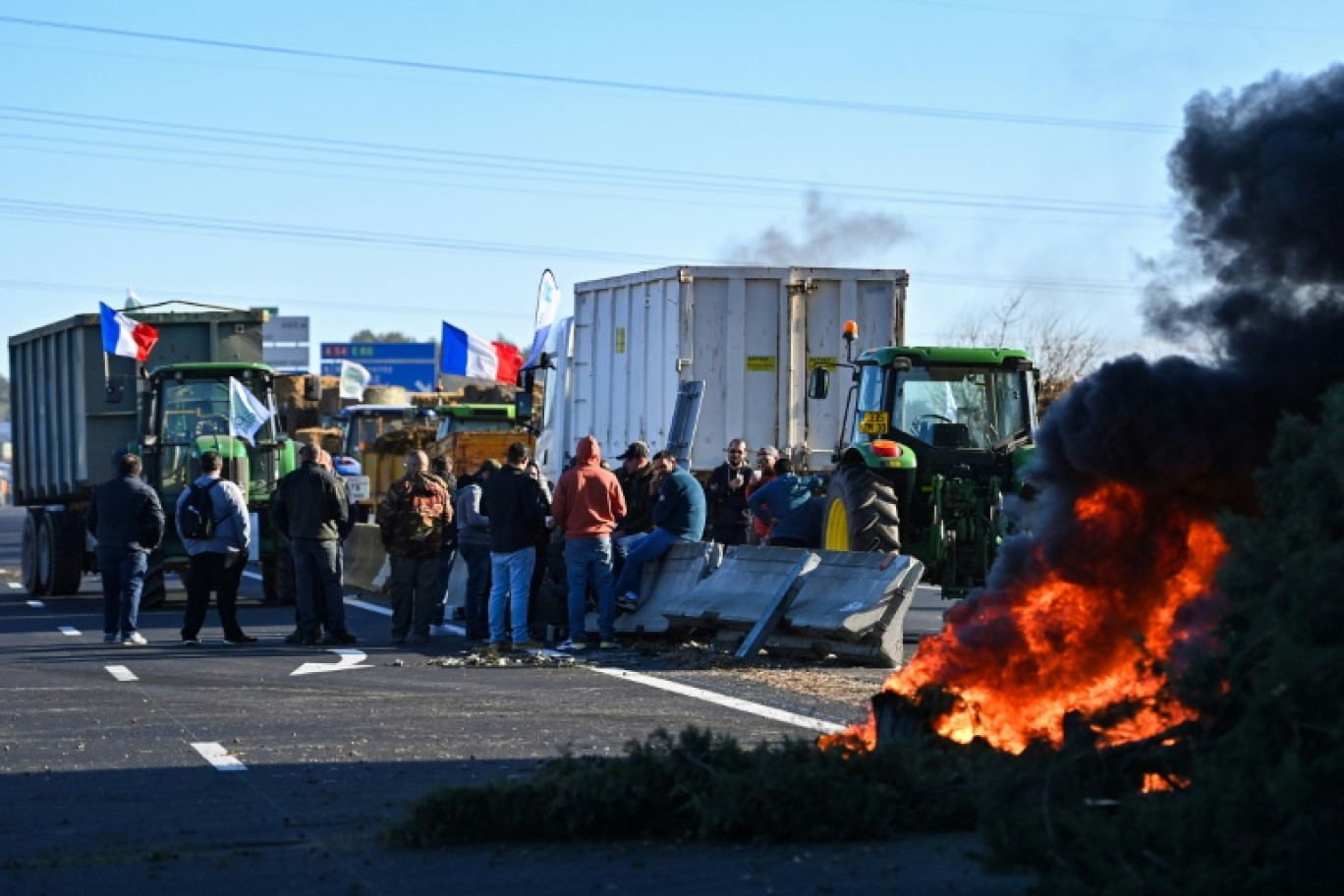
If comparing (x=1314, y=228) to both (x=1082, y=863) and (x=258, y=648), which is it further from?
(x=258, y=648)

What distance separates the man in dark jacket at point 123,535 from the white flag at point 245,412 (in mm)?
5289

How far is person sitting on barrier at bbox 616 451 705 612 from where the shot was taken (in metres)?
18.5

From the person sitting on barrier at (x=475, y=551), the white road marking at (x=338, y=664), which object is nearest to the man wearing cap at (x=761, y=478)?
the person sitting on barrier at (x=475, y=551)

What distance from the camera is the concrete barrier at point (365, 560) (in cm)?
2712

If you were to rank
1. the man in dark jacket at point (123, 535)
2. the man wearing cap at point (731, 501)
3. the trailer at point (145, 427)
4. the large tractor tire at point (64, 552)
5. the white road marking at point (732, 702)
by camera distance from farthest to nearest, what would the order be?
the large tractor tire at point (64, 552)
the trailer at point (145, 427)
the man wearing cap at point (731, 501)
the man in dark jacket at point (123, 535)
the white road marking at point (732, 702)

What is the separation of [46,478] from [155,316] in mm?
3487

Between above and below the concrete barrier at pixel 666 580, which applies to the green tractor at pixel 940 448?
above

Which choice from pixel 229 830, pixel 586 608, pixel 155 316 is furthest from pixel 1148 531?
pixel 155 316

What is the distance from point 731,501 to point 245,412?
6.90m

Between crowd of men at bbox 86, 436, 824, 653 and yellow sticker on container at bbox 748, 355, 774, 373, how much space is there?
143 inches

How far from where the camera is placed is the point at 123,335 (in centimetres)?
2569

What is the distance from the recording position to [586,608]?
1931 cm

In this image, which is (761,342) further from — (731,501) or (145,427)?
(145,427)

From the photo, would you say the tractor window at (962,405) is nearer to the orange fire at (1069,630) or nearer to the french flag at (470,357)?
the orange fire at (1069,630)
